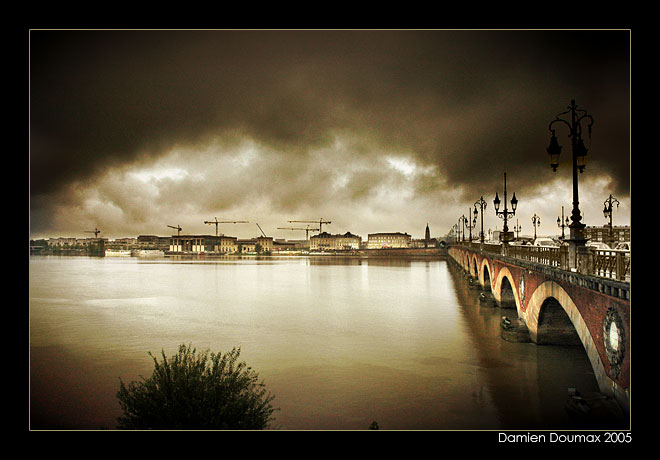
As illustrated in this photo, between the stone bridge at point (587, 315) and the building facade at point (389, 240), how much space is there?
159052 millimetres

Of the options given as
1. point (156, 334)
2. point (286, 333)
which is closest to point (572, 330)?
point (286, 333)

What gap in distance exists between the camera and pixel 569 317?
11.0 metres

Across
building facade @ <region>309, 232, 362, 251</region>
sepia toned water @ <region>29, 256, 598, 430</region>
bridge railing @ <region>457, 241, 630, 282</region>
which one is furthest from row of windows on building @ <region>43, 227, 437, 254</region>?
bridge railing @ <region>457, 241, 630, 282</region>

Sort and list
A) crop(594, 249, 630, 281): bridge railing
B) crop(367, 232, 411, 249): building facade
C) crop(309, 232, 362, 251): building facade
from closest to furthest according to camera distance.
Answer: crop(594, 249, 630, 281): bridge railing, crop(309, 232, 362, 251): building facade, crop(367, 232, 411, 249): building facade

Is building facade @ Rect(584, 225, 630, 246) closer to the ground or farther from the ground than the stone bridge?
farther from the ground

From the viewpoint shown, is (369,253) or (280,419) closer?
(280,419)

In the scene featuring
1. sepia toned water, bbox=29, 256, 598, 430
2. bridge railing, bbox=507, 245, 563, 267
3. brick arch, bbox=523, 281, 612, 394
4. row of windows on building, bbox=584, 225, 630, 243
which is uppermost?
row of windows on building, bbox=584, 225, 630, 243

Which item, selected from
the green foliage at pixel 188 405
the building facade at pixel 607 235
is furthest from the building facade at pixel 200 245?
the green foliage at pixel 188 405

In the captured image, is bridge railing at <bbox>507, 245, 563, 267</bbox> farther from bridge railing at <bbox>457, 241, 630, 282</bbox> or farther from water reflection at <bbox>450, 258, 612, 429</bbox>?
water reflection at <bbox>450, 258, 612, 429</bbox>

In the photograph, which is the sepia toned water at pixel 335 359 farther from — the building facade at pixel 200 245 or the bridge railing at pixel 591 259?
the building facade at pixel 200 245

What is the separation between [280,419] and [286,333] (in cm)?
1032

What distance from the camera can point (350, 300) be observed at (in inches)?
1280

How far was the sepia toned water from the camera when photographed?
10.6m
